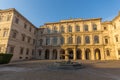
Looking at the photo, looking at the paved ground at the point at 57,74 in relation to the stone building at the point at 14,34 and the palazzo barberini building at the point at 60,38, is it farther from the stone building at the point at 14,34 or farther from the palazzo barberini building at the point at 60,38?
the palazzo barberini building at the point at 60,38

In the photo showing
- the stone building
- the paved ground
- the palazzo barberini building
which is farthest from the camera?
the palazzo barberini building

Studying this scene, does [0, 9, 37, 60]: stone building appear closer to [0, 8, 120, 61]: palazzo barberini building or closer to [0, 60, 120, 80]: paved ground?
[0, 8, 120, 61]: palazzo barberini building

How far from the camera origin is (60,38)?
34000mm

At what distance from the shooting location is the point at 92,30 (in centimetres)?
3203

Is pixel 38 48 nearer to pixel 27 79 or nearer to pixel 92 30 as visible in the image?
pixel 92 30

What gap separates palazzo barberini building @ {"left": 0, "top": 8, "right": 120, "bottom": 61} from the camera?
79.1 ft

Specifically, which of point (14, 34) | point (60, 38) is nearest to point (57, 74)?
point (14, 34)

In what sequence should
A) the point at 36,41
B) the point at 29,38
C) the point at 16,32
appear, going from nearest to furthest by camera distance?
the point at 16,32 → the point at 29,38 → the point at 36,41

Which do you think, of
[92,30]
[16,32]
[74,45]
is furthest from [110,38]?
[16,32]

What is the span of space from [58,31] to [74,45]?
28.7 feet

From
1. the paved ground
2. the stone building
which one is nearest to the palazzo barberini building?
the stone building

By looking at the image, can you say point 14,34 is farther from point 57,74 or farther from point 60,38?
point 57,74

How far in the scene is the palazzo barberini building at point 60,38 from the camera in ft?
79.1

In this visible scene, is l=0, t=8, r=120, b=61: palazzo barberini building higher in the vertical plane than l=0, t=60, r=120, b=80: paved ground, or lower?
higher
